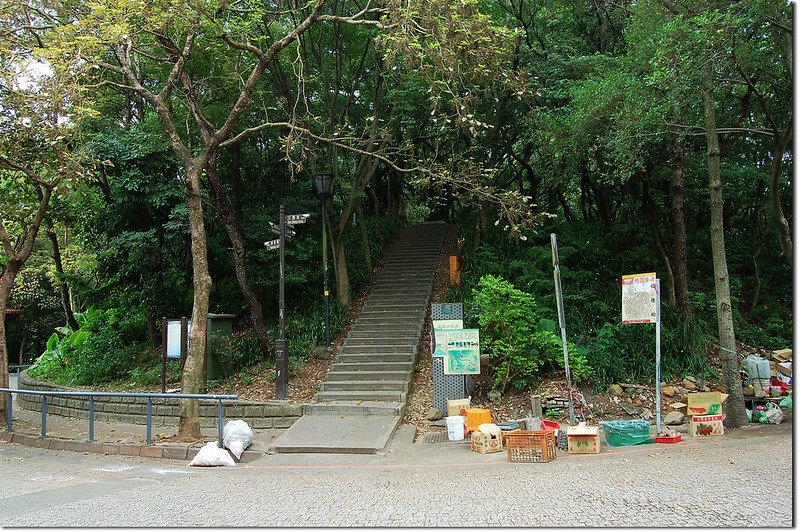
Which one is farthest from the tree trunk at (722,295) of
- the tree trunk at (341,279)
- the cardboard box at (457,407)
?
the tree trunk at (341,279)

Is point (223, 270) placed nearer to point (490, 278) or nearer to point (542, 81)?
point (490, 278)

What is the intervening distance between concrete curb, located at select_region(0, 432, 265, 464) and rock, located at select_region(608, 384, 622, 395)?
660cm

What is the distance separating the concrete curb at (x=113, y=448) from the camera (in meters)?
8.72

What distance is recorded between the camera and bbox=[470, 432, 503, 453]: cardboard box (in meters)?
8.48

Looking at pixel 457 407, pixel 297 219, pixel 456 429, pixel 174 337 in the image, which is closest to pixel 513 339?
pixel 457 407

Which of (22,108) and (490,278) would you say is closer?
(22,108)

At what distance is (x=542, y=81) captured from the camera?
15.4 metres

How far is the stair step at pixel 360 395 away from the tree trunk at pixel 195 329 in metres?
2.72

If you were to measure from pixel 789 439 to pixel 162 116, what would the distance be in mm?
11076

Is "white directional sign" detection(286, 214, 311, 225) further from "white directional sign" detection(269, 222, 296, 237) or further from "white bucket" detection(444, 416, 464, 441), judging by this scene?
"white bucket" detection(444, 416, 464, 441)

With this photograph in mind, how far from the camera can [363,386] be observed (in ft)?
38.7

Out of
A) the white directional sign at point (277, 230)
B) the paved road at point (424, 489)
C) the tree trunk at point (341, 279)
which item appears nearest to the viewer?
the paved road at point (424, 489)

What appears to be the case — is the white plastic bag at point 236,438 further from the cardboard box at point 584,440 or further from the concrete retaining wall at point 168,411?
the cardboard box at point 584,440

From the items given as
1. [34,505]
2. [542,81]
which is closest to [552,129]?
[542,81]
